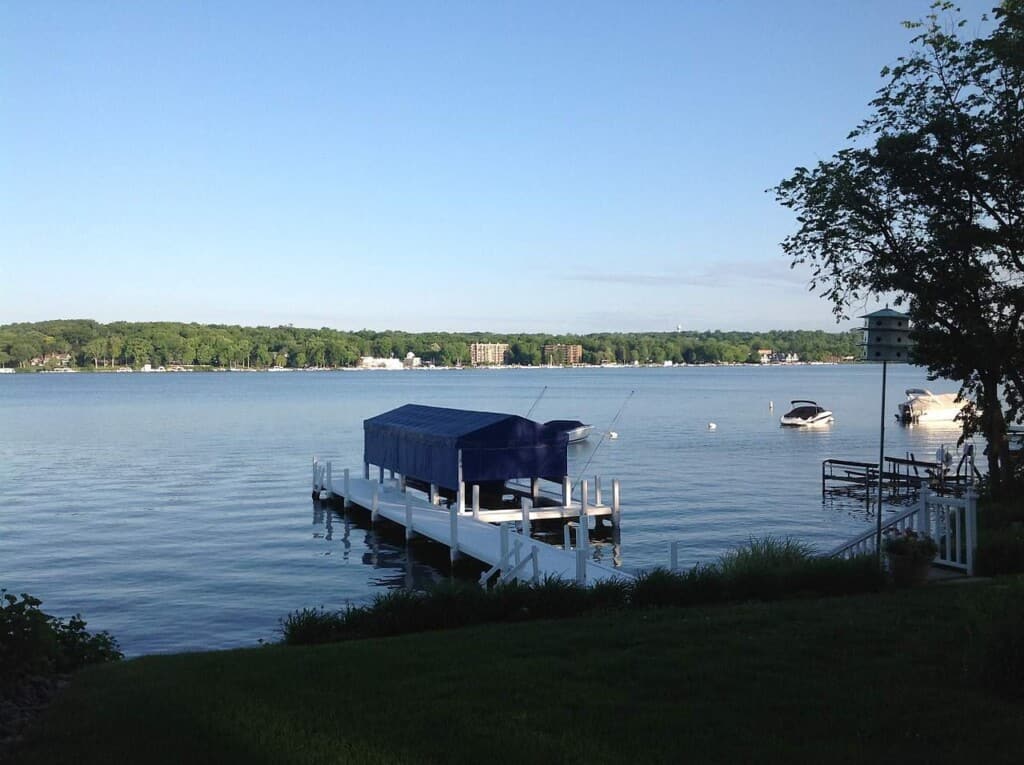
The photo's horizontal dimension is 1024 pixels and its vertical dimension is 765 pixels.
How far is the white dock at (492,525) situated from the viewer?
809 inches

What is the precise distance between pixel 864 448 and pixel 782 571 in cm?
5398

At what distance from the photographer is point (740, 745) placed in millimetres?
7129

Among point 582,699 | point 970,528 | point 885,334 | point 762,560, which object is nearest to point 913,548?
point 970,528

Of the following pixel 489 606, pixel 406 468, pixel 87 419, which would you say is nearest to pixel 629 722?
pixel 489 606

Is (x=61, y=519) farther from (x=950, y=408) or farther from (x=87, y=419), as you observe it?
(x=950, y=408)

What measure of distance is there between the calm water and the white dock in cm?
Result: 108

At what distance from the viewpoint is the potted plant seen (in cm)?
1413

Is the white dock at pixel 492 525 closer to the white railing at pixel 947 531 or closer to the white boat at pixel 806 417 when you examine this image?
the white railing at pixel 947 531

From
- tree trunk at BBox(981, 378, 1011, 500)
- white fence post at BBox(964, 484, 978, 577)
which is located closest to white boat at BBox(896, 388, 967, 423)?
tree trunk at BBox(981, 378, 1011, 500)

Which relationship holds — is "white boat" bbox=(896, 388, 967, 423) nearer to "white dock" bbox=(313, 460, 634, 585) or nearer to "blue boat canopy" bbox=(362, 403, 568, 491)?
"white dock" bbox=(313, 460, 634, 585)

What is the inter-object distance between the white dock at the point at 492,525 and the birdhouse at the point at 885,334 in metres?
6.12

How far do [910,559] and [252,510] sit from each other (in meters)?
28.7

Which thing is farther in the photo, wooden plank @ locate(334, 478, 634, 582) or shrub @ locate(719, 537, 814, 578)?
wooden plank @ locate(334, 478, 634, 582)

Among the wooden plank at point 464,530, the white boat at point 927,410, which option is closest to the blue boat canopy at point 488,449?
the wooden plank at point 464,530
